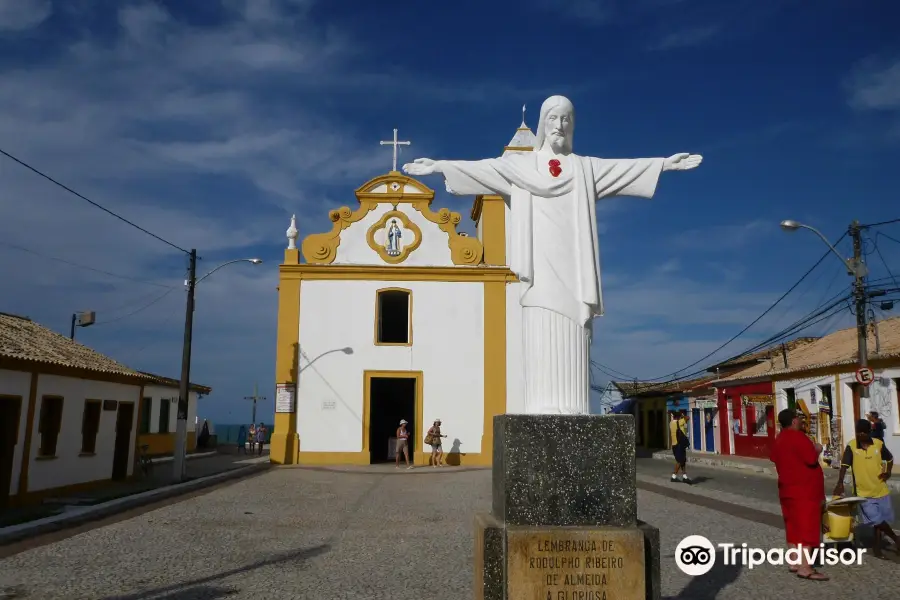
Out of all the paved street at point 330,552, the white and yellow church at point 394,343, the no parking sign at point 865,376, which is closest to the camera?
the paved street at point 330,552

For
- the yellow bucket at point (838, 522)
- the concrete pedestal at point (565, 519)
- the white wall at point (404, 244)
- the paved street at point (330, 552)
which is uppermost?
the white wall at point (404, 244)

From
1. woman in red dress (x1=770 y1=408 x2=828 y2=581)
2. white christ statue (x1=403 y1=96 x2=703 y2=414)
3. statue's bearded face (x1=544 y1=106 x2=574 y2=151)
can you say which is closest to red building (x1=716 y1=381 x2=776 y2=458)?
woman in red dress (x1=770 y1=408 x2=828 y2=581)

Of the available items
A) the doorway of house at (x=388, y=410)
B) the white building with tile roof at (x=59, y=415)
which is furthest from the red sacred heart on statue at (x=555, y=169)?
the doorway of house at (x=388, y=410)

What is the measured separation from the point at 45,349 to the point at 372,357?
28.4 ft

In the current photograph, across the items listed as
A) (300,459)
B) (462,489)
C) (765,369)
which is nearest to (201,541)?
(462,489)

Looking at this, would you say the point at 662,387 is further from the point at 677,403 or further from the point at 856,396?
the point at 856,396

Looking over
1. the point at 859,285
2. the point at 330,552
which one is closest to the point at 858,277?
the point at 859,285

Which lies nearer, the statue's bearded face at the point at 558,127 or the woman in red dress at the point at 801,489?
the statue's bearded face at the point at 558,127

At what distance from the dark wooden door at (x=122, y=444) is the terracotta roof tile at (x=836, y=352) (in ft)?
55.8

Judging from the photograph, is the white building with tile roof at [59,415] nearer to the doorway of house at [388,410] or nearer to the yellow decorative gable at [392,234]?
the yellow decorative gable at [392,234]

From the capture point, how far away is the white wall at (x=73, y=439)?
39.8 ft

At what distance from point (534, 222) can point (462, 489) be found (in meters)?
9.87

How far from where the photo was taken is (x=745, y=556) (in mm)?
7070

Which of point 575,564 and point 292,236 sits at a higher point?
point 292,236
